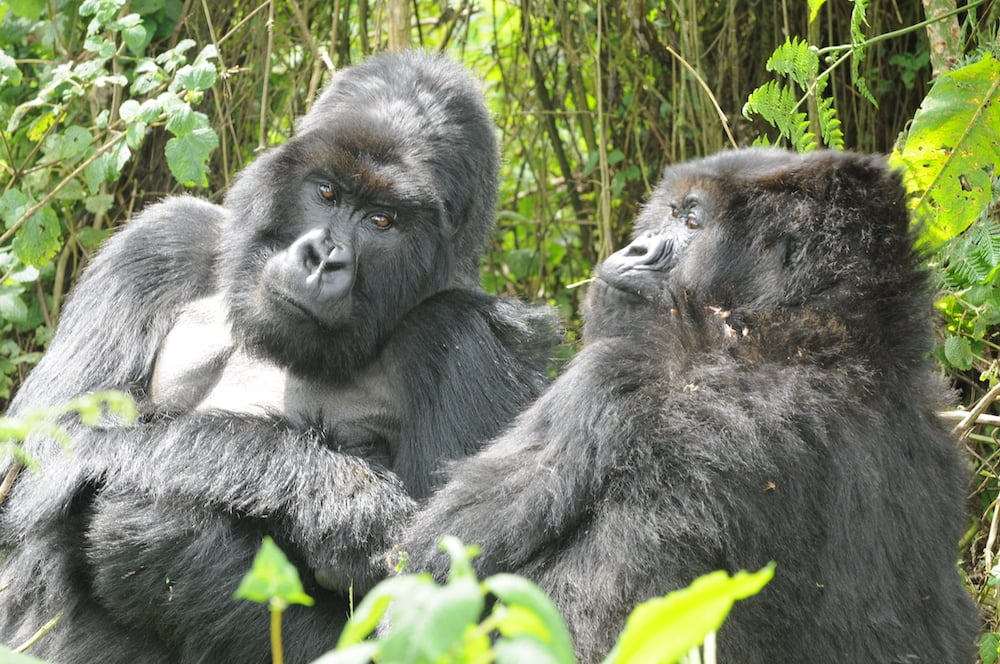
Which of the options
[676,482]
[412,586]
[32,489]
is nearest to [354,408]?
[32,489]

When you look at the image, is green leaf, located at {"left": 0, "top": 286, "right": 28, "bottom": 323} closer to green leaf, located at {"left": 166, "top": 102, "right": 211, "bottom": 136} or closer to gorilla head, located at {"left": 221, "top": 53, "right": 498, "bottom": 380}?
green leaf, located at {"left": 166, "top": 102, "right": 211, "bottom": 136}

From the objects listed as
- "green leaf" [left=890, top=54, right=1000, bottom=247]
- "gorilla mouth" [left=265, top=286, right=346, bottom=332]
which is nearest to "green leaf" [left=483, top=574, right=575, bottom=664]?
"gorilla mouth" [left=265, top=286, right=346, bottom=332]

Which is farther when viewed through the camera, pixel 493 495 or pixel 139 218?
pixel 139 218

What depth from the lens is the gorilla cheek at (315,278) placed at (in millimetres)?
3158

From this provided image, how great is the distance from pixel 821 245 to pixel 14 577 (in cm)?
215

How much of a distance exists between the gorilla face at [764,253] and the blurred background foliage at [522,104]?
28.0 inches

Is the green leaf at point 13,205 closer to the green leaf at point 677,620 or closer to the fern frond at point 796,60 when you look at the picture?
the fern frond at point 796,60

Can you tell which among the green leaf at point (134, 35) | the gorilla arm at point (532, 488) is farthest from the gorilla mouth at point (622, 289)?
the green leaf at point (134, 35)

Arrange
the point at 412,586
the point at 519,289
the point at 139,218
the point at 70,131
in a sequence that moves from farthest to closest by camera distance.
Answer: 1. the point at 519,289
2. the point at 70,131
3. the point at 139,218
4. the point at 412,586

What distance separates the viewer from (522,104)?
18.5ft

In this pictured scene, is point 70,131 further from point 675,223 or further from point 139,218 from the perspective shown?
point 675,223

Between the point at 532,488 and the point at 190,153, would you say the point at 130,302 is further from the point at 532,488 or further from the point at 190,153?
the point at 532,488

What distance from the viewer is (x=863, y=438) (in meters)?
2.56

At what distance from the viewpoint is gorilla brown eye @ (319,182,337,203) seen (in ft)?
10.8
